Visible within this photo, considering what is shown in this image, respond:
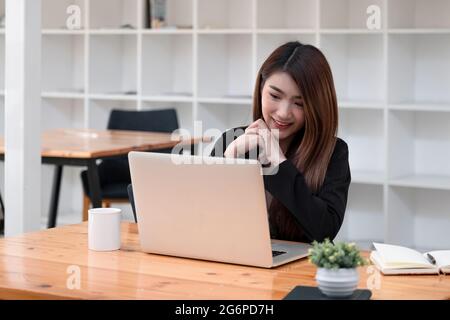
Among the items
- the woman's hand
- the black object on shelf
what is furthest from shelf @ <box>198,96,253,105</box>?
the black object on shelf

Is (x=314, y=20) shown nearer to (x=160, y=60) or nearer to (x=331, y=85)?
(x=160, y=60)

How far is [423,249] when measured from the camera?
5.29 meters

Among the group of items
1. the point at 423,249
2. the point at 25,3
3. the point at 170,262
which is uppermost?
the point at 25,3

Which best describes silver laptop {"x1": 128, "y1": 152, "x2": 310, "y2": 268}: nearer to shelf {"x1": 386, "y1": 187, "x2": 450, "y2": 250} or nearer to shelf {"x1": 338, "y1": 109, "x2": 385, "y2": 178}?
shelf {"x1": 386, "y1": 187, "x2": 450, "y2": 250}

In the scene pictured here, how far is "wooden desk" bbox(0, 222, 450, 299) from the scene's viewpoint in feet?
6.17

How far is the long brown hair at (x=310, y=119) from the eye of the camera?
2533 mm

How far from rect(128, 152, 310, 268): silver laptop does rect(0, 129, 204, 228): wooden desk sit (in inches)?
85.0

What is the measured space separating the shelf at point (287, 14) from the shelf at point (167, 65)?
702 mm

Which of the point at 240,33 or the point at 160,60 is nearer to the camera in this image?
the point at 240,33

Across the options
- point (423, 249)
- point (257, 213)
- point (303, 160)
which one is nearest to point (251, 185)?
point (257, 213)

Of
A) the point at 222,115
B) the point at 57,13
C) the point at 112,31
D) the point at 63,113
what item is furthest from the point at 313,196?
the point at 63,113

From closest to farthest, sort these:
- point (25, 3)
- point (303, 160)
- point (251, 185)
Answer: point (251, 185), point (303, 160), point (25, 3)

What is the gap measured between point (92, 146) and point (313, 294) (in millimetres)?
2926

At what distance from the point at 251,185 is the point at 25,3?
140 centimetres
